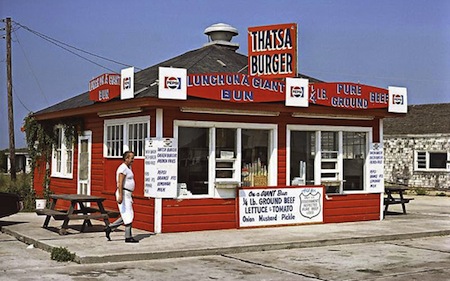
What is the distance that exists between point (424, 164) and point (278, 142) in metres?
23.2

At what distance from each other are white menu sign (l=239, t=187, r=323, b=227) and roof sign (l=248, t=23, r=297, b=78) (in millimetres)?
2914

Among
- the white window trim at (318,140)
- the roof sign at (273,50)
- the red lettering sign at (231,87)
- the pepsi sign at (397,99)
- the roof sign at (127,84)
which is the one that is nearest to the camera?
the red lettering sign at (231,87)

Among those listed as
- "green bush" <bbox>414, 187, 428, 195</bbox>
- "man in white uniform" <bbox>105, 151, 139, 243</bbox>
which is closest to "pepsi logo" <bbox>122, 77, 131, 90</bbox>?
"man in white uniform" <bbox>105, 151, 139, 243</bbox>

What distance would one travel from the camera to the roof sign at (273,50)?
53.5 ft

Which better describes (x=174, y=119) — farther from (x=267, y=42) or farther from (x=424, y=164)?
(x=424, y=164)

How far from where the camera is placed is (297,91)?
49.5ft

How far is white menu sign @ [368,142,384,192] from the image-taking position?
1717 cm

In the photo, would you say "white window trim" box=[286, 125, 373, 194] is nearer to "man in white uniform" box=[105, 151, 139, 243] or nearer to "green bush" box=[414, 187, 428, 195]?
"man in white uniform" box=[105, 151, 139, 243]

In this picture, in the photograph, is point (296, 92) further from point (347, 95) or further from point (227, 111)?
point (227, 111)

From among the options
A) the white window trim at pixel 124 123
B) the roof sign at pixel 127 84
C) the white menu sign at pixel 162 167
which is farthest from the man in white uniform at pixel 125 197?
the white window trim at pixel 124 123

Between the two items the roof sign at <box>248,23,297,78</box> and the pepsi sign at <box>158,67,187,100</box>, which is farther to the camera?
the roof sign at <box>248,23,297,78</box>

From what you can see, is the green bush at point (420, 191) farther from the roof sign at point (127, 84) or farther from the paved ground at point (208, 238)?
the roof sign at point (127, 84)

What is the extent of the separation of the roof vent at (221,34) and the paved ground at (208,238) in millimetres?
6344

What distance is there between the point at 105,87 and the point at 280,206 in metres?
4.90
